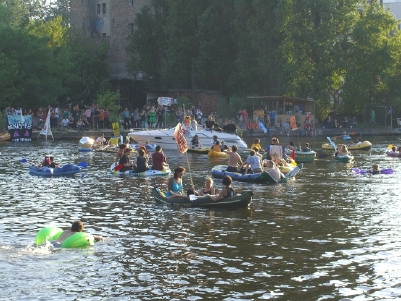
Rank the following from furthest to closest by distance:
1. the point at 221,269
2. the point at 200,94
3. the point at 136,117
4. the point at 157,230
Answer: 1. the point at 200,94
2. the point at 136,117
3. the point at 157,230
4. the point at 221,269

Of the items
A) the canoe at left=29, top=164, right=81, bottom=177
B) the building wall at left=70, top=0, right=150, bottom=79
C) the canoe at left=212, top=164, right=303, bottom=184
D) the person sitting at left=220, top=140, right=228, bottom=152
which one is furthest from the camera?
the building wall at left=70, top=0, right=150, bottom=79

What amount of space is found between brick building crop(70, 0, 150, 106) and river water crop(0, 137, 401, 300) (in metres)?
47.4

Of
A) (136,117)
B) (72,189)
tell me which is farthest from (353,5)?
(72,189)

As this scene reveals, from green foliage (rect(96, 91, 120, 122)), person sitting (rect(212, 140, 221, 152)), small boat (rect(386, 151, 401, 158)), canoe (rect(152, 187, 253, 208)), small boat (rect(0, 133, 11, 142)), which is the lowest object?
canoe (rect(152, 187, 253, 208))

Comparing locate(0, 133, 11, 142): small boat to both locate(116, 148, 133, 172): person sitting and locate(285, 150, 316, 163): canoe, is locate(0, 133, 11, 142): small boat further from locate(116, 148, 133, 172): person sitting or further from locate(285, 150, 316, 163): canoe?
locate(116, 148, 133, 172): person sitting

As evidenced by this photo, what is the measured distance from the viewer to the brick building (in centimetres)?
7731

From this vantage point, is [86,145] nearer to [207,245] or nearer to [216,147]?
[216,147]

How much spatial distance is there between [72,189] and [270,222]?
10018mm

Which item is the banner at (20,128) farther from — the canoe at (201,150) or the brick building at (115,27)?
the brick building at (115,27)

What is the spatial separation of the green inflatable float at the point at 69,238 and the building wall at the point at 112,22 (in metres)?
61.6

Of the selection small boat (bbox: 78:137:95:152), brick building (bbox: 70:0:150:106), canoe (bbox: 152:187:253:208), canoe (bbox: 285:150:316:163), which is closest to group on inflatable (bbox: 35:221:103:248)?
canoe (bbox: 152:187:253:208)

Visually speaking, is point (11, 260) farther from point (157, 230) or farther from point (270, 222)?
point (270, 222)

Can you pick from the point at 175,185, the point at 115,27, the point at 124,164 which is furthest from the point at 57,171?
the point at 115,27

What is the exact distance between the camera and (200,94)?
69.9 metres
